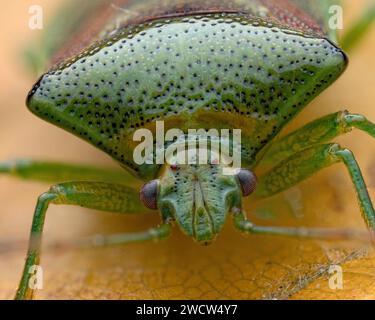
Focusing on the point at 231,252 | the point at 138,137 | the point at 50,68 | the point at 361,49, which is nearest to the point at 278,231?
the point at 231,252

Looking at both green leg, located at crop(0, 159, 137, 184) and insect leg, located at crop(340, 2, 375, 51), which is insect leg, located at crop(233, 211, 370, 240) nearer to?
green leg, located at crop(0, 159, 137, 184)

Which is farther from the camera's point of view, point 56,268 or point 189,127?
point 56,268

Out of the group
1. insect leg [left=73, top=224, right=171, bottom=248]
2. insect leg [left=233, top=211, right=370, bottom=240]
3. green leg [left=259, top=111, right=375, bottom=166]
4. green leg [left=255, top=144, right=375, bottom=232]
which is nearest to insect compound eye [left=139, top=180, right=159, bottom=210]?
insect leg [left=73, top=224, right=171, bottom=248]

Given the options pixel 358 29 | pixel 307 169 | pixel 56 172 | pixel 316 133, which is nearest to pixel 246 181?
pixel 307 169

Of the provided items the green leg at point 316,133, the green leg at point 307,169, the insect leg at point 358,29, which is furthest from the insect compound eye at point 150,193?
the insect leg at point 358,29

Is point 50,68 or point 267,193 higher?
point 50,68

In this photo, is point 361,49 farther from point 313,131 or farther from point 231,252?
point 231,252
